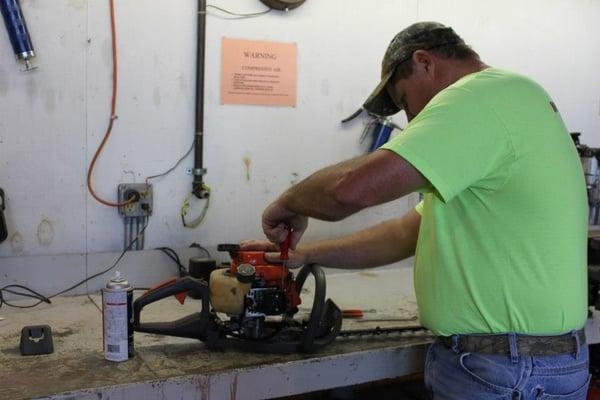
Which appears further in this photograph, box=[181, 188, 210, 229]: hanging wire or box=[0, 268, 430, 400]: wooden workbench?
box=[181, 188, 210, 229]: hanging wire

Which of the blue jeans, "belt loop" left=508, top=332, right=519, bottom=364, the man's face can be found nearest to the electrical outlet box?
the man's face

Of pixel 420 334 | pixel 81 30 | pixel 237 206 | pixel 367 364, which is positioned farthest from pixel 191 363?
pixel 81 30

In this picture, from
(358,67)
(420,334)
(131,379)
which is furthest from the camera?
(358,67)

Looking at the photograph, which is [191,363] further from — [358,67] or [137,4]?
[358,67]

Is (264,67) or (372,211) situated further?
(372,211)

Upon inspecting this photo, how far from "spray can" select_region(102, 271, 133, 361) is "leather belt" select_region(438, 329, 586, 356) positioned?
2.30 ft

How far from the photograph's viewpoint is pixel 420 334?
5.08 feet

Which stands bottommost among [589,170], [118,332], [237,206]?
[118,332]

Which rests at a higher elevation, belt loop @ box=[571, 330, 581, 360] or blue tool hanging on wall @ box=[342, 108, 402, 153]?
blue tool hanging on wall @ box=[342, 108, 402, 153]

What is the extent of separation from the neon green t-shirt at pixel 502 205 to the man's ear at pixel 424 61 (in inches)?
7.1

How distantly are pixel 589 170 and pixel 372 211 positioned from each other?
90 centimetres

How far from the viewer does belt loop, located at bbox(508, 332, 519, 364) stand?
3.78 ft

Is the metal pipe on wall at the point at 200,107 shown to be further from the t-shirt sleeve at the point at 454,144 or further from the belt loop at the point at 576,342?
the belt loop at the point at 576,342

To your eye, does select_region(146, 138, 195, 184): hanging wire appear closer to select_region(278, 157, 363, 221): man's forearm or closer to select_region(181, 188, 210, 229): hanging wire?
select_region(181, 188, 210, 229): hanging wire
